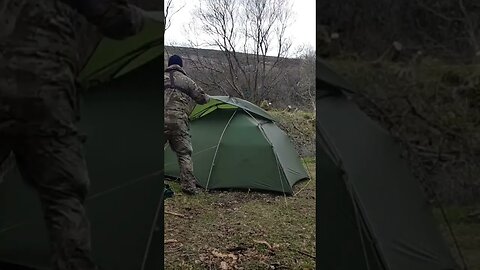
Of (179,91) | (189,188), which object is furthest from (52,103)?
(189,188)

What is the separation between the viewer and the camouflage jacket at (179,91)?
5023mm

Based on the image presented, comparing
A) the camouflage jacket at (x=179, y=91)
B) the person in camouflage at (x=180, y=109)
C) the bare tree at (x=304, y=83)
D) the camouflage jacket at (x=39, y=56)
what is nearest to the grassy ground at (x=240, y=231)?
the person in camouflage at (x=180, y=109)

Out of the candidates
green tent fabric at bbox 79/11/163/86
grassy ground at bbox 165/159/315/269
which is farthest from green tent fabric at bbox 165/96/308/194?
green tent fabric at bbox 79/11/163/86

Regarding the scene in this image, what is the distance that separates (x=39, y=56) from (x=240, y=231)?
313cm

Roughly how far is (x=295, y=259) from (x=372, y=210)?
183 centimetres

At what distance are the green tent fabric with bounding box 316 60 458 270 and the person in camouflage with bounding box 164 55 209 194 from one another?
10.4 feet

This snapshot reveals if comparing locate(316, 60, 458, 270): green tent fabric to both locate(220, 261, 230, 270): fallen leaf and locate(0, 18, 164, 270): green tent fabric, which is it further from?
locate(220, 261, 230, 270): fallen leaf

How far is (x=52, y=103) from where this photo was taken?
171cm

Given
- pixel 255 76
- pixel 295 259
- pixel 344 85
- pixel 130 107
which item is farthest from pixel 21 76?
pixel 255 76

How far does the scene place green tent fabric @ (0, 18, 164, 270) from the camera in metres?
1.84

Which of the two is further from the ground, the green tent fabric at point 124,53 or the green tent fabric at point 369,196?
the green tent fabric at point 124,53

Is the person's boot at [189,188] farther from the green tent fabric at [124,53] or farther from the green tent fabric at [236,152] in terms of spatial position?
the green tent fabric at [124,53]

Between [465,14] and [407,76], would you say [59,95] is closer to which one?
[407,76]

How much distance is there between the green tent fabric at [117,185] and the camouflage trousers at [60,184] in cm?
5
